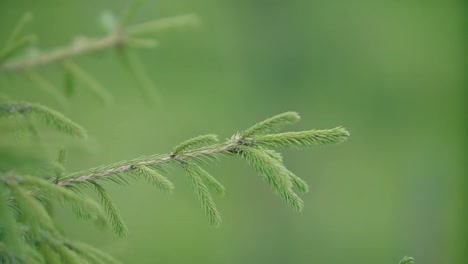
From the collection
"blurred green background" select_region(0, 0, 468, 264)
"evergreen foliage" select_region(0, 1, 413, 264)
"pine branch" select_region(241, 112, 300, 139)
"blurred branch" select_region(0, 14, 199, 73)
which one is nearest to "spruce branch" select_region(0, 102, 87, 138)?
"evergreen foliage" select_region(0, 1, 413, 264)

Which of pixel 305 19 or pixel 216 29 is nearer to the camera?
pixel 216 29

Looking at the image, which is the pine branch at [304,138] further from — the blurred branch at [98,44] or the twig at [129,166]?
the blurred branch at [98,44]

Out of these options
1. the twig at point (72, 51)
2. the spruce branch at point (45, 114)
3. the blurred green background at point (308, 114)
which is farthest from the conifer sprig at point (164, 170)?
the blurred green background at point (308, 114)

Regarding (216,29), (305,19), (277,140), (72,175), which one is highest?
(305,19)

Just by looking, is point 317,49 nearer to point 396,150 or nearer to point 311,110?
point 311,110

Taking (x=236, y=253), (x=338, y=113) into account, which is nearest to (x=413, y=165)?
(x=338, y=113)

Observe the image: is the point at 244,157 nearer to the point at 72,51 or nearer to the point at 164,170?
the point at 164,170

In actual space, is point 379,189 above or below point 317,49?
below
